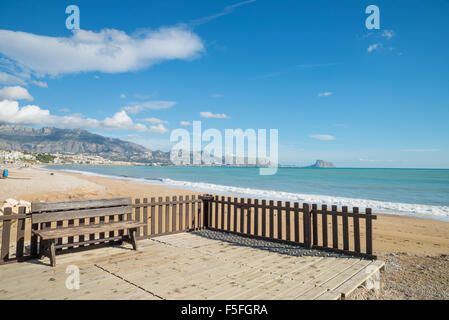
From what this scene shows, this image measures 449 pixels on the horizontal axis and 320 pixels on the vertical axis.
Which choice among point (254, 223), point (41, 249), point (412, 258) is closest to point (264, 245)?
point (254, 223)

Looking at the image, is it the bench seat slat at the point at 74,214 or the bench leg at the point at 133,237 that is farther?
the bench leg at the point at 133,237

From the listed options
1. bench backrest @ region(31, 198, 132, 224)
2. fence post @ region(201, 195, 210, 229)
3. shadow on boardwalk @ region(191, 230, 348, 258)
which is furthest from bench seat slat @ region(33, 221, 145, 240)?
fence post @ region(201, 195, 210, 229)

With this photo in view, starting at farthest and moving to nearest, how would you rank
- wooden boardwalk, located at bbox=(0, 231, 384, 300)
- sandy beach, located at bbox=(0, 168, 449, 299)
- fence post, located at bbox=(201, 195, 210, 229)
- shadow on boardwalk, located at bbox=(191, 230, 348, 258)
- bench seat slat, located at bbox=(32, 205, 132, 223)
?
1. fence post, located at bbox=(201, 195, 210, 229)
2. shadow on boardwalk, located at bbox=(191, 230, 348, 258)
3. bench seat slat, located at bbox=(32, 205, 132, 223)
4. sandy beach, located at bbox=(0, 168, 449, 299)
5. wooden boardwalk, located at bbox=(0, 231, 384, 300)

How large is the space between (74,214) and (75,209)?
159mm

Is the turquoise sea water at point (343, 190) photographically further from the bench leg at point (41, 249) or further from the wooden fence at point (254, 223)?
the bench leg at point (41, 249)

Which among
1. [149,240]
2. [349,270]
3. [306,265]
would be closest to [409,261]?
[349,270]

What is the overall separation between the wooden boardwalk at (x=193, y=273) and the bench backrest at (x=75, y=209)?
764 millimetres

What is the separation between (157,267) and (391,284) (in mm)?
4075

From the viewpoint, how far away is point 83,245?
5.78 meters

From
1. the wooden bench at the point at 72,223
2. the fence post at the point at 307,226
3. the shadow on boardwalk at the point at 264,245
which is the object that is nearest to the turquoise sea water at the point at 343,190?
the fence post at the point at 307,226

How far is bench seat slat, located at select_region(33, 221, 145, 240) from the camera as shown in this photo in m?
4.77

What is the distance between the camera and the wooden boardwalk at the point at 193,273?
370cm

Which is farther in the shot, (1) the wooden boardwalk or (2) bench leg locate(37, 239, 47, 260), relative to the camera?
(2) bench leg locate(37, 239, 47, 260)

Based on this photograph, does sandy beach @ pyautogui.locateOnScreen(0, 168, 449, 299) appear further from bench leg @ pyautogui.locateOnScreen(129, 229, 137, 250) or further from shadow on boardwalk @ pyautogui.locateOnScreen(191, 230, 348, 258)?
bench leg @ pyautogui.locateOnScreen(129, 229, 137, 250)
